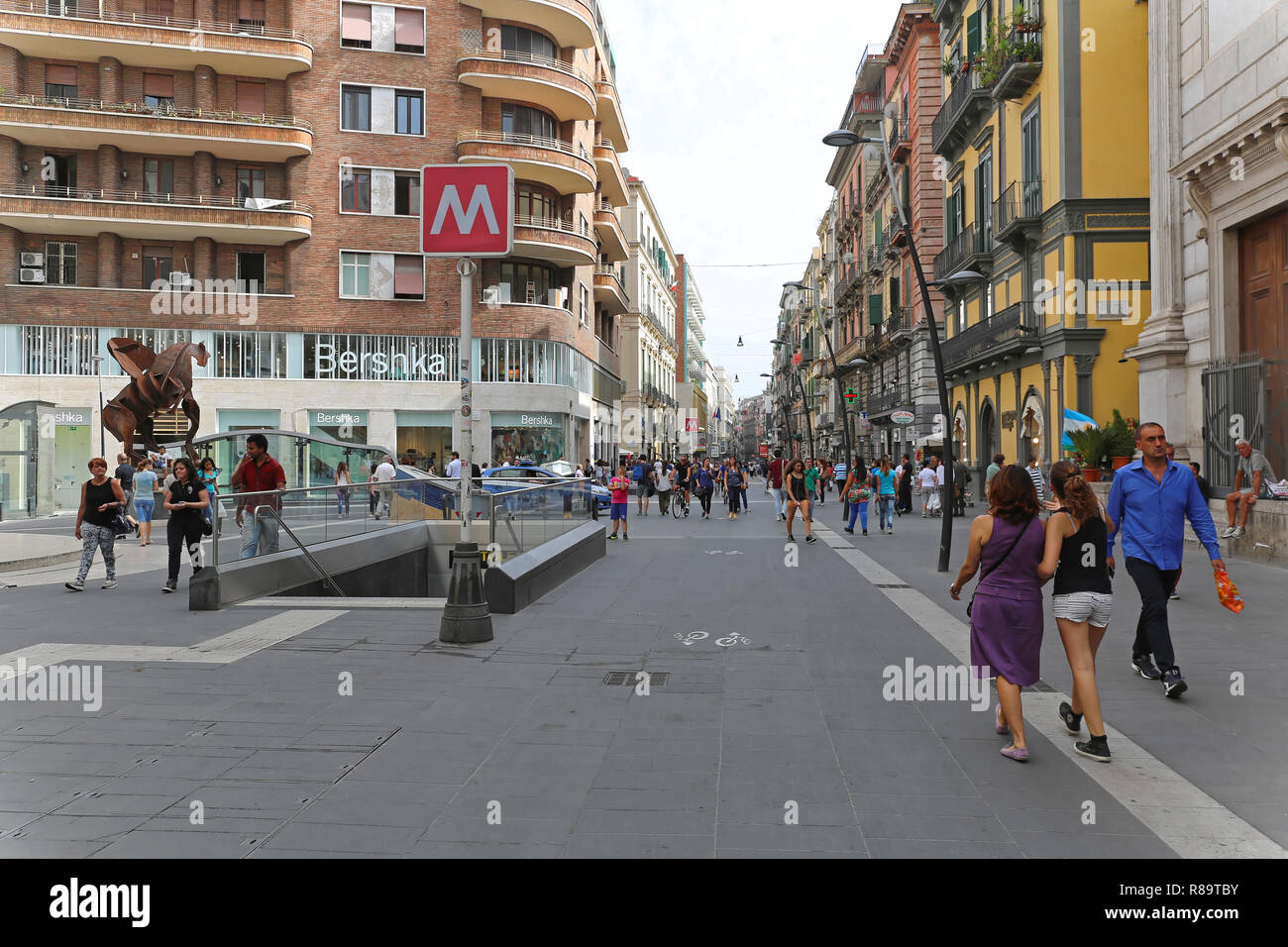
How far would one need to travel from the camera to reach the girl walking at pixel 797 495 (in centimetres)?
1947

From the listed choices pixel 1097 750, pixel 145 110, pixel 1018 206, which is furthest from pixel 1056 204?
pixel 145 110

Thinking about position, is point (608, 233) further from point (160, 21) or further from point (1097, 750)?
point (1097, 750)

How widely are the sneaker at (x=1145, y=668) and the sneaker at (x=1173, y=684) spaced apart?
386 millimetres

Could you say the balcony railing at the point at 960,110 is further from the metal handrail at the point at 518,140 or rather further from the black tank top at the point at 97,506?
the black tank top at the point at 97,506

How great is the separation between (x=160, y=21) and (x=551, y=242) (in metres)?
15.2

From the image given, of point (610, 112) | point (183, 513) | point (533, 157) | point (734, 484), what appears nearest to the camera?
point (183, 513)

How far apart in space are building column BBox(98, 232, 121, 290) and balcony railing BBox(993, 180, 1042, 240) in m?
29.5

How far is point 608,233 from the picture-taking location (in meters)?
46.9

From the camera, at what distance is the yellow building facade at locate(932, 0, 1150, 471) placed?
24.8 m

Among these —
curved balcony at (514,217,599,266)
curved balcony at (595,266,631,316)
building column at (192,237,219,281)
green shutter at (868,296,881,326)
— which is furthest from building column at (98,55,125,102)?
green shutter at (868,296,881,326)

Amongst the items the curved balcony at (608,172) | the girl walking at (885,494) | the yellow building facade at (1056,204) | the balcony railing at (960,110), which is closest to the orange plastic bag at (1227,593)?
the girl walking at (885,494)

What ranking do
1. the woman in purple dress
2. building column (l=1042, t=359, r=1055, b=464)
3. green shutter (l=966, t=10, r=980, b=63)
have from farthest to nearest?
green shutter (l=966, t=10, r=980, b=63) < building column (l=1042, t=359, r=1055, b=464) < the woman in purple dress

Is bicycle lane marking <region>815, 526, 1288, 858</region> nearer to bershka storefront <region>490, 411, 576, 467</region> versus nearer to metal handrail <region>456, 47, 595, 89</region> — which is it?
bershka storefront <region>490, 411, 576, 467</region>
